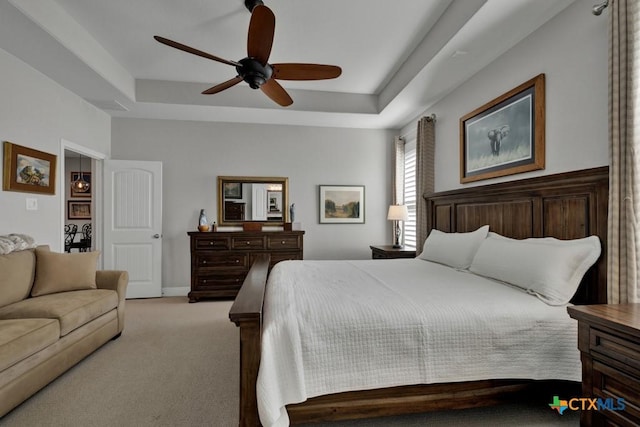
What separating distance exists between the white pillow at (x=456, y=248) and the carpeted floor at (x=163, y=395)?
1.19m

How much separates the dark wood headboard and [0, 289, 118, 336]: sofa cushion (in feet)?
11.7

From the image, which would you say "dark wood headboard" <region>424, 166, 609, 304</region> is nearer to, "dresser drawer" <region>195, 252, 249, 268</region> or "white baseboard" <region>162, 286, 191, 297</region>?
"dresser drawer" <region>195, 252, 249, 268</region>

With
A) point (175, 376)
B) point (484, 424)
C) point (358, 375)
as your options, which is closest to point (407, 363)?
point (358, 375)

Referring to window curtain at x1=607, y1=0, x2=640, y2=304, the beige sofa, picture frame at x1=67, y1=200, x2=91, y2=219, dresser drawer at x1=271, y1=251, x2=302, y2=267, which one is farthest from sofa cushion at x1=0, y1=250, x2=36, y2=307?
picture frame at x1=67, y1=200, x2=91, y2=219

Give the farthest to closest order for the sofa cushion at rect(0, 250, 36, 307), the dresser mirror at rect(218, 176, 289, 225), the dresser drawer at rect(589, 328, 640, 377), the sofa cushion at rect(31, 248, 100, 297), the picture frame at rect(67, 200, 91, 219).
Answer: the picture frame at rect(67, 200, 91, 219) → the dresser mirror at rect(218, 176, 289, 225) → the sofa cushion at rect(31, 248, 100, 297) → the sofa cushion at rect(0, 250, 36, 307) → the dresser drawer at rect(589, 328, 640, 377)

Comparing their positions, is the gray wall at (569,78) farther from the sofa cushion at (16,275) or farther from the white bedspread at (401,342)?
the sofa cushion at (16,275)

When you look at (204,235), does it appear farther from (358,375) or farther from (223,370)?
(358,375)

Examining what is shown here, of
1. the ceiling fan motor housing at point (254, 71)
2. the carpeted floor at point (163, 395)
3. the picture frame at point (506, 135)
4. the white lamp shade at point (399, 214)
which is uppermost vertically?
the ceiling fan motor housing at point (254, 71)

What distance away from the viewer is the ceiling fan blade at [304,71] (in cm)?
246

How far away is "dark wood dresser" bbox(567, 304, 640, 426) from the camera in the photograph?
131cm

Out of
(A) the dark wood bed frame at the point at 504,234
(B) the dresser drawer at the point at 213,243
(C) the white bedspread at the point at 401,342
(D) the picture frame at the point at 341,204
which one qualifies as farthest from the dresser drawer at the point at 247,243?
(C) the white bedspread at the point at 401,342

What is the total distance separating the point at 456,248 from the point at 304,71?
2.08 m

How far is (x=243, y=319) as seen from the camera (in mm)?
1457

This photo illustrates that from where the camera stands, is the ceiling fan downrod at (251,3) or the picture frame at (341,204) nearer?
the ceiling fan downrod at (251,3)
